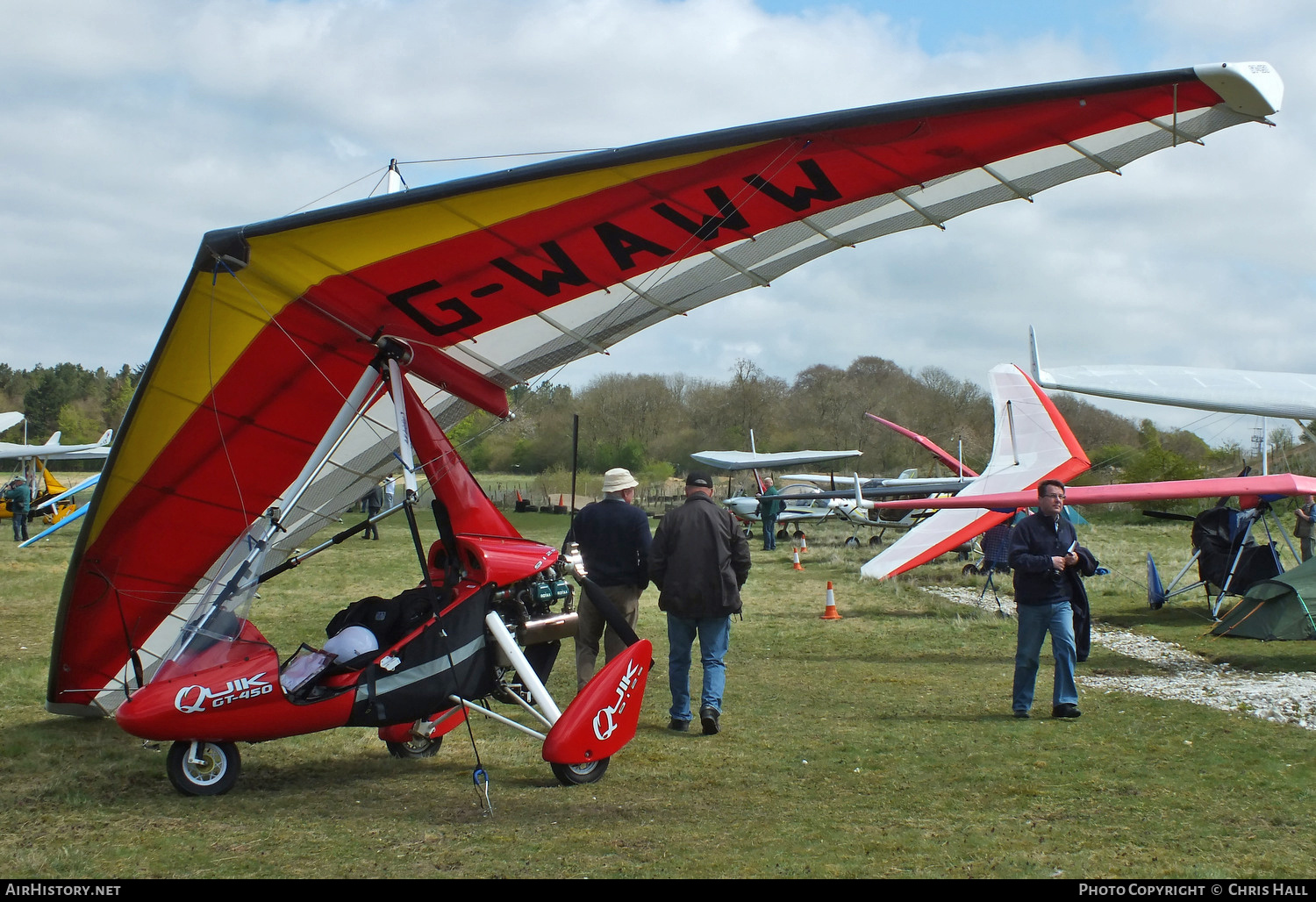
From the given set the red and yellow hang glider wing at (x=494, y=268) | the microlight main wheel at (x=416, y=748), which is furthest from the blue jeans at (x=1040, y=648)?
the microlight main wheel at (x=416, y=748)

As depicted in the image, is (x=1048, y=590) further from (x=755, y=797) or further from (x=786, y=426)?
(x=786, y=426)

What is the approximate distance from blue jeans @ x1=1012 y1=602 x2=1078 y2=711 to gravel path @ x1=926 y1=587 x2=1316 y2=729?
3.80 ft

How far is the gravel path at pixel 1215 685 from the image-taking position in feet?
21.4

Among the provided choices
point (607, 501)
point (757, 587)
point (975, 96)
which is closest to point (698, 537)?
point (607, 501)

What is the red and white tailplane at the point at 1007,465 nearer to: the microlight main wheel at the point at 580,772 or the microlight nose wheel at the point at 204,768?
the microlight main wheel at the point at 580,772

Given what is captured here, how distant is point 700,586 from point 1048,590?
2251 millimetres

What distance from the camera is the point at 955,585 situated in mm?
16078

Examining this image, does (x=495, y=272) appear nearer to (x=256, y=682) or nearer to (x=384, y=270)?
(x=384, y=270)

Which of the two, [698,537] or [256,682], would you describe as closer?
[256,682]

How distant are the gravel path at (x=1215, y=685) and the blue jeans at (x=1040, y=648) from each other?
1.16 metres

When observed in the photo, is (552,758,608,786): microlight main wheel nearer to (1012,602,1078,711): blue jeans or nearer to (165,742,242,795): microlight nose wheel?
(165,742,242,795): microlight nose wheel

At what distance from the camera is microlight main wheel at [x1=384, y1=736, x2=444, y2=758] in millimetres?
5602

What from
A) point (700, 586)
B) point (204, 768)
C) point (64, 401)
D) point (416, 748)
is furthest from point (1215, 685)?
point (64, 401)

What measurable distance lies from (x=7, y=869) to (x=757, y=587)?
1278 centimetres
